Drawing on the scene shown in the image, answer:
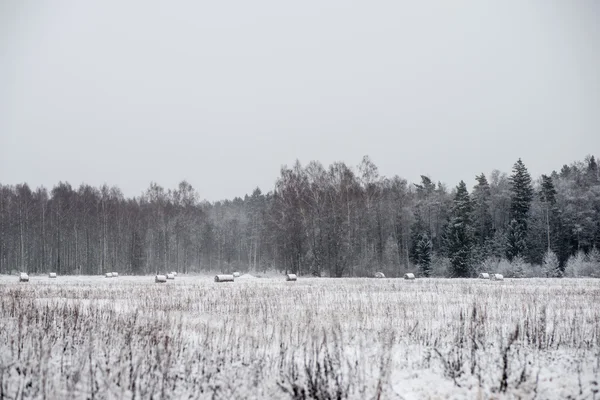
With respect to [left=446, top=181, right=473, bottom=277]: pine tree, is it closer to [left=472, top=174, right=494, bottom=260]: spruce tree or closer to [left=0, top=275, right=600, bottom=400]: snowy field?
[left=472, top=174, right=494, bottom=260]: spruce tree

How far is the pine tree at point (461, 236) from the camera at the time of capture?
177 ft

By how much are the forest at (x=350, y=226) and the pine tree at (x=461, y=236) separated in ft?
0.44

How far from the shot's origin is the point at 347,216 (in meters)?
46.7

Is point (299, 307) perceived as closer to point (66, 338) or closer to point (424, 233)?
point (66, 338)

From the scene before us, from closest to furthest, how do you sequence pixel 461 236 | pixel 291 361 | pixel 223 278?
pixel 291 361
pixel 223 278
pixel 461 236

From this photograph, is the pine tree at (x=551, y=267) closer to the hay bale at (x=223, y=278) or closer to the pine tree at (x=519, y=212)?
the pine tree at (x=519, y=212)

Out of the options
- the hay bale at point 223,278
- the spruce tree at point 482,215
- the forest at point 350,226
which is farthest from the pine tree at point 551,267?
the hay bale at point 223,278

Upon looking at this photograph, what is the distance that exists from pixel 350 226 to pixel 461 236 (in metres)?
17.1

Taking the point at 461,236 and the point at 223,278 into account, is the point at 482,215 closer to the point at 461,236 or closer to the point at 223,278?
the point at 461,236

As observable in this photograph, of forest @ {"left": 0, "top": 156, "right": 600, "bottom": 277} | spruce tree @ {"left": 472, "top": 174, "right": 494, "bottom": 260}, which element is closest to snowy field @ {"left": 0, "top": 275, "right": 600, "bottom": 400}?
forest @ {"left": 0, "top": 156, "right": 600, "bottom": 277}

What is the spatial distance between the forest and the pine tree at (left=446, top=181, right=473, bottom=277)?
133 millimetres

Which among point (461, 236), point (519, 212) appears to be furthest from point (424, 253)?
point (519, 212)

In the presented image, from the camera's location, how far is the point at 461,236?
182 ft

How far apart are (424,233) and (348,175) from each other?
17.5 metres
